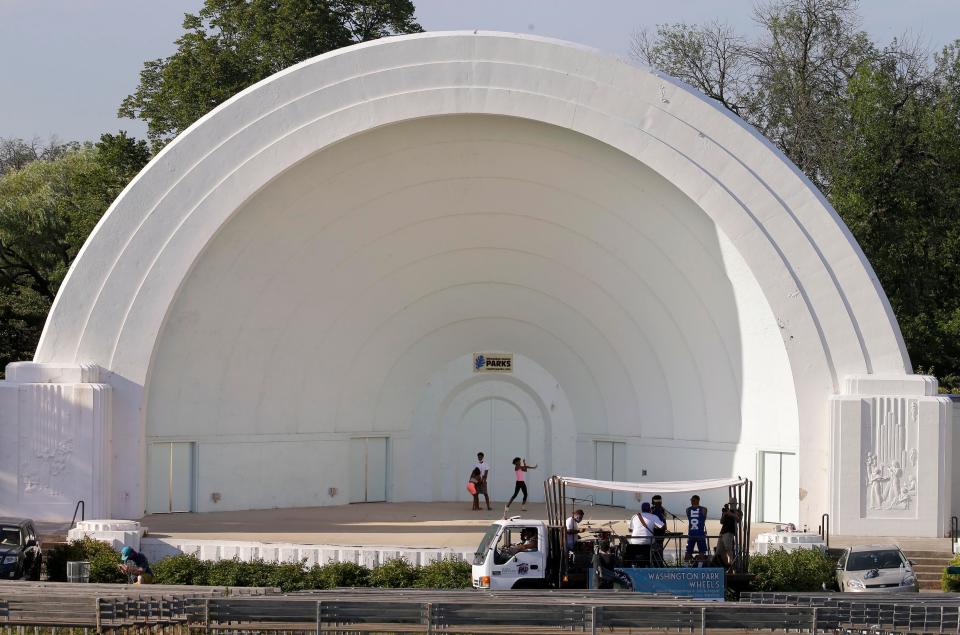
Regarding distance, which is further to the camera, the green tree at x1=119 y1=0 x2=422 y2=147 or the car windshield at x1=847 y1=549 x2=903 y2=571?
the green tree at x1=119 y1=0 x2=422 y2=147

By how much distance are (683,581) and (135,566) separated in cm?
904

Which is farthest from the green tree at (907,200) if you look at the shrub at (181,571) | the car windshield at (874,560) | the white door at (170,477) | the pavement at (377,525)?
the shrub at (181,571)

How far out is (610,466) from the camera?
107 ft

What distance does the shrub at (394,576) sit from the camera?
22.3 metres

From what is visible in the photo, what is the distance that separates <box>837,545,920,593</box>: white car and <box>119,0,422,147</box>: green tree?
95.0 feet

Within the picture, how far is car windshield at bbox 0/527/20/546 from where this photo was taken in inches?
902

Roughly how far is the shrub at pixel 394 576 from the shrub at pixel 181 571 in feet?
9.77

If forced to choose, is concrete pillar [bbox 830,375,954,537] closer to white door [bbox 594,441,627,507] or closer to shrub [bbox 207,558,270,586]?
white door [bbox 594,441,627,507]

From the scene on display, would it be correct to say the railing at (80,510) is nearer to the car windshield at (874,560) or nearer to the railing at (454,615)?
the railing at (454,615)

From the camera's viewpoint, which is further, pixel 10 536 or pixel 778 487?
pixel 778 487

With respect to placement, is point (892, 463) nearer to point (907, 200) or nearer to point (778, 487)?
point (778, 487)

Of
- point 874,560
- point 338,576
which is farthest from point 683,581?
point 338,576

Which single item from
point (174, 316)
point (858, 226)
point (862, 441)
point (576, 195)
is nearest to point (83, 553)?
point (174, 316)

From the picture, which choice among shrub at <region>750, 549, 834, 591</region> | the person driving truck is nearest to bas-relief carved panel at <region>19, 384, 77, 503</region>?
the person driving truck
